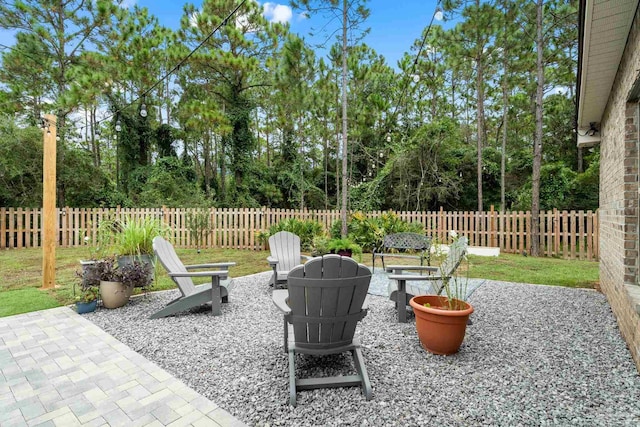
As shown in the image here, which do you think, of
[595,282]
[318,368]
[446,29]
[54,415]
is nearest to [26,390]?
[54,415]

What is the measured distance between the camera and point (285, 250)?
5227mm

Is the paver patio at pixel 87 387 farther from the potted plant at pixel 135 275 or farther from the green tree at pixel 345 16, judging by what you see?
the green tree at pixel 345 16

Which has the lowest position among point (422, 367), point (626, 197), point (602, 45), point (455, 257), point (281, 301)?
point (422, 367)

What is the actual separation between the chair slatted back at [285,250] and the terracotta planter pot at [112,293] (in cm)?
204

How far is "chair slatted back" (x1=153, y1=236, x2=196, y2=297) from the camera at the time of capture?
12.0 feet

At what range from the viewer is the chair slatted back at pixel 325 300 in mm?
2166

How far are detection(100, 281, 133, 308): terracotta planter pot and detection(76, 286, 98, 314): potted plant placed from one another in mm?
88

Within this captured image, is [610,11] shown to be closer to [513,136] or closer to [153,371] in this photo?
[153,371]

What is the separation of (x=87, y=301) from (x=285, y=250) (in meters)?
2.60

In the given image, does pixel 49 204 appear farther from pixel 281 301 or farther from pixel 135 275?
pixel 281 301

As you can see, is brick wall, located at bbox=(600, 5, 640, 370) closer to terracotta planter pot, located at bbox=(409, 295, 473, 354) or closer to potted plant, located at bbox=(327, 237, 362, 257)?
terracotta planter pot, located at bbox=(409, 295, 473, 354)

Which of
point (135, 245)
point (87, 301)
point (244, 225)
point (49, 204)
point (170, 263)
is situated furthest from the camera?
point (244, 225)

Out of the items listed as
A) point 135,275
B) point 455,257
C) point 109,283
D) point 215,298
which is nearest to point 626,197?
point 455,257

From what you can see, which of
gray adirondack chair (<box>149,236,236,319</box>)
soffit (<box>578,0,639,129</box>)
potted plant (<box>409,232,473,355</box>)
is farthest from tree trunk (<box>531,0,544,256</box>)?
gray adirondack chair (<box>149,236,236,319</box>)
